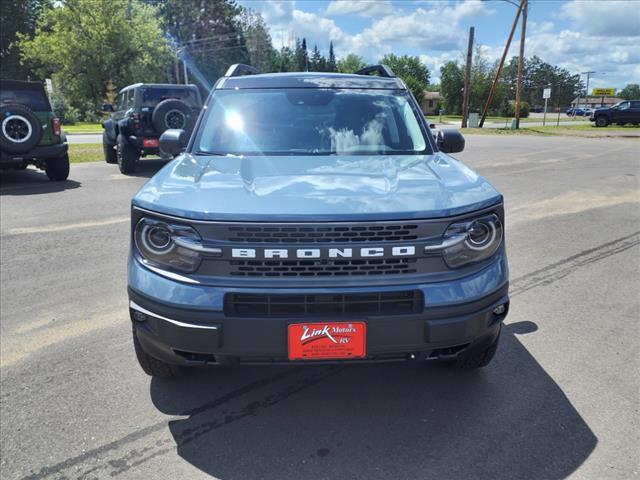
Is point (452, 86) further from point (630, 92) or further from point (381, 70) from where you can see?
point (630, 92)

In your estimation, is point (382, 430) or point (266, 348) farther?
point (382, 430)

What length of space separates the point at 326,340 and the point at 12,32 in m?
69.4

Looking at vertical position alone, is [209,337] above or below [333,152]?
below

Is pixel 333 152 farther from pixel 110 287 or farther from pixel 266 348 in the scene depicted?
pixel 110 287

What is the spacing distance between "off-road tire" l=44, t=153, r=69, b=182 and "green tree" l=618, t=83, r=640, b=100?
152 metres

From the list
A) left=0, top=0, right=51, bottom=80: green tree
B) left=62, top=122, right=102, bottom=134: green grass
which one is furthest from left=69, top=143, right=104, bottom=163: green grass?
left=0, top=0, right=51, bottom=80: green tree

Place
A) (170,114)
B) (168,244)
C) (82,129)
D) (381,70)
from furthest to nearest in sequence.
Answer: (82,129) < (170,114) < (381,70) < (168,244)

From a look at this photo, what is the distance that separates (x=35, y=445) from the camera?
2510 mm

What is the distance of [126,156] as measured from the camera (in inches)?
454

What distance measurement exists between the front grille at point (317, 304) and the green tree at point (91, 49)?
154 ft

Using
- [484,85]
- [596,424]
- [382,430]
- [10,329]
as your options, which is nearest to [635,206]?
[596,424]

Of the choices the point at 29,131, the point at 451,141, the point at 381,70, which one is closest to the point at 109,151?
the point at 29,131

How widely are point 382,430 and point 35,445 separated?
5.48 feet

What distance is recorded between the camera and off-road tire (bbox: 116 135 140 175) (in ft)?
37.7
